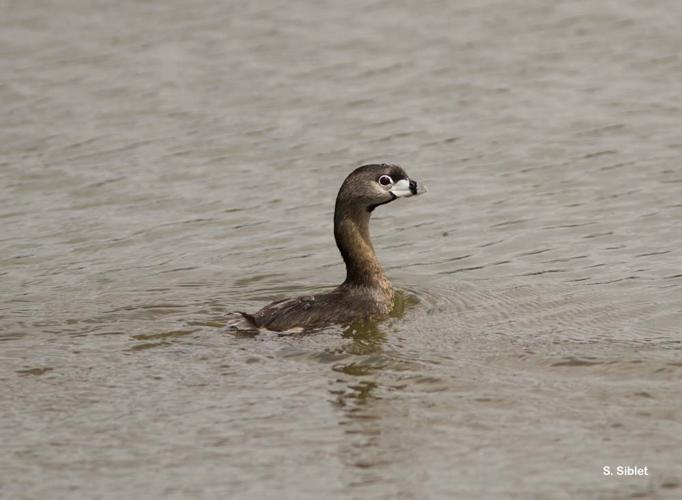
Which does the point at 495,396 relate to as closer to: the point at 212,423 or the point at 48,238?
the point at 212,423

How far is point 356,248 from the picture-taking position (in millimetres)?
12555

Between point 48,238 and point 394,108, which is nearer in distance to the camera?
point 48,238

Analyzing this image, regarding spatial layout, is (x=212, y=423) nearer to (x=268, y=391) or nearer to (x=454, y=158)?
(x=268, y=391)

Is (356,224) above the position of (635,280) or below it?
above

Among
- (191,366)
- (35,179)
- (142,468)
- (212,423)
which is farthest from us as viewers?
(35,179)

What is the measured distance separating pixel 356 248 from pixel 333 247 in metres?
2.21

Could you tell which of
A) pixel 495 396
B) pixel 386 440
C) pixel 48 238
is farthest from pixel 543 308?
pixel 48 238

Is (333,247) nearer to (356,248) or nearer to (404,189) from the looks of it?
(356,248)

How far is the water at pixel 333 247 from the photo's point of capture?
29.5 ft

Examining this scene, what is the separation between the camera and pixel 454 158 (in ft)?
56.7

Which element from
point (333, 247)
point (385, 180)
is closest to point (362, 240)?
point (385, 180)

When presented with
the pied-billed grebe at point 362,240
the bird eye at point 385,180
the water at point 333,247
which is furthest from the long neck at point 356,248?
the water at point 333,247

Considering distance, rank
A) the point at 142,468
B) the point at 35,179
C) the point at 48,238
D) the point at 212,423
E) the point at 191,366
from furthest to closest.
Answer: the point at 35,179, the point at 48,238, the point at 191,366, the point at 212,423, the point at 142,468

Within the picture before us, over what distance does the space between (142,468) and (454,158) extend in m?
9.23
